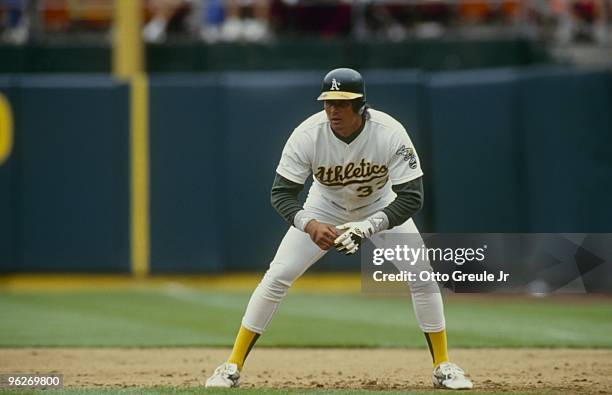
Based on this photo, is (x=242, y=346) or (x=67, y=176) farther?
(x=67, y=176)

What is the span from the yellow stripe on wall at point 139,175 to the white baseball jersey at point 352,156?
7.18 m

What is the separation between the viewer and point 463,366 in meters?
7.95

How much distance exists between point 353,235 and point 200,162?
24.7 feet

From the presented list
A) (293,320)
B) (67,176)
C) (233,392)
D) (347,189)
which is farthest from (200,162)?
(233,392)

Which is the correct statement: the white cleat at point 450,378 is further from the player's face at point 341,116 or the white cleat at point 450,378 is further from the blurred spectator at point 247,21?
the blurred spectator at point 247,21

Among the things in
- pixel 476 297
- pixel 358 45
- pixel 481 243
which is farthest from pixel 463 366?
pixel 358 45

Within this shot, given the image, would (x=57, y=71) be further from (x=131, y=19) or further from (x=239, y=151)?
(x=239, y=151)

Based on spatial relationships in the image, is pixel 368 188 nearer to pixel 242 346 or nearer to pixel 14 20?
pixel 242 346

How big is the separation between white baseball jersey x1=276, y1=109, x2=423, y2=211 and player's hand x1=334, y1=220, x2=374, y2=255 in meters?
0.36

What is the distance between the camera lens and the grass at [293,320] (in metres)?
9.52

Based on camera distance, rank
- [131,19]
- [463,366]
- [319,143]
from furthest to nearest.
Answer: [131,19] → [463,366] → [319,143]

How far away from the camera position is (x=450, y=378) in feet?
21.7

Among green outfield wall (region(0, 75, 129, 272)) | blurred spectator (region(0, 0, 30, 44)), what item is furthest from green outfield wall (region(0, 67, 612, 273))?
blurred spectator (region(0, 0, 30, 44))

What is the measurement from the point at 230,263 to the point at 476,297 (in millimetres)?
3072
